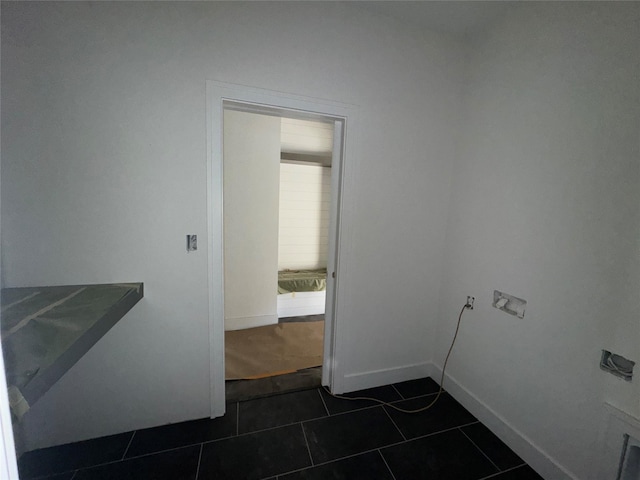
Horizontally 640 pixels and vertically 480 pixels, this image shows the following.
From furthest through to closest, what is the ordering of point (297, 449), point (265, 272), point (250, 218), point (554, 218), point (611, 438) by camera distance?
1. point (265, 272)
2. point (250, 218)
3. point (297, 449)
4. point (554, 218)
5. point (611, 438)

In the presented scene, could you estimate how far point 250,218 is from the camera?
283 centimetres

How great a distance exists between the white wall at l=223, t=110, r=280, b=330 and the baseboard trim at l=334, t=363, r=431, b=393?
4.46ft

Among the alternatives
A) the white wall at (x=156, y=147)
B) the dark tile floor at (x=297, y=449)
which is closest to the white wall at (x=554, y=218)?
the dark tile floor at (x=297, y=449)

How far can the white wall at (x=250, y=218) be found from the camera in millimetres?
2678

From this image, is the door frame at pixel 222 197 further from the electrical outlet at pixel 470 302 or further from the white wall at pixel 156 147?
the electrical outlet at pixel 470 302

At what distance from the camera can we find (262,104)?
5.04ft

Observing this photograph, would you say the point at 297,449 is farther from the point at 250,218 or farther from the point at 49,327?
the point at 250,218

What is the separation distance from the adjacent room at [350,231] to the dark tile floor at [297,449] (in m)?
0.01

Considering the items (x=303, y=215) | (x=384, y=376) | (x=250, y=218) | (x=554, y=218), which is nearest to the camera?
(x=554, y=218)

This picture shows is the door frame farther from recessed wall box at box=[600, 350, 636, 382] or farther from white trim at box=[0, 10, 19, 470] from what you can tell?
recessed wall box at box=[600, 350, 636, 382]

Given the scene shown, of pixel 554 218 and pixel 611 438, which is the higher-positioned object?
pixel 554 218

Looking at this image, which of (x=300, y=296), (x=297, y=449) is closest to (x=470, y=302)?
(x=297, y=449)

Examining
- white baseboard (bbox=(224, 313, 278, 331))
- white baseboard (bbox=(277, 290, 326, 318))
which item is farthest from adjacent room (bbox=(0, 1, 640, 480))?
white baseboard (bbox=(277, 290, 326, 318))

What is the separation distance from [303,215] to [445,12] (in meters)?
2.74
